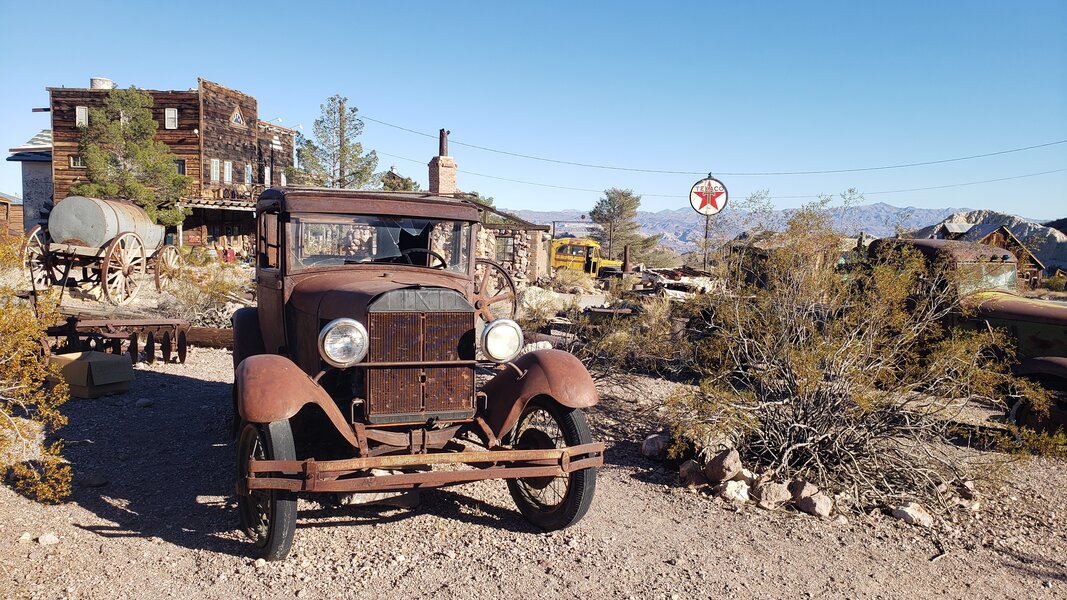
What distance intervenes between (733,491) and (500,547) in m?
1.83

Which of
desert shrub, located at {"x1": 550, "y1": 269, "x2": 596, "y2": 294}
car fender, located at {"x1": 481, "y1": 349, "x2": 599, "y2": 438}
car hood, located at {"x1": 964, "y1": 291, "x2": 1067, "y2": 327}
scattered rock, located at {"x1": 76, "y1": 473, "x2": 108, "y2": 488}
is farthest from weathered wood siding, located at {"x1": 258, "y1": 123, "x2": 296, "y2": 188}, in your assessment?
car fender, located at {"x1": 481, "y1": 349, "x2": 599, "y2": 438}

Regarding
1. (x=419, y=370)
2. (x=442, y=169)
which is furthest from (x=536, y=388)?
(x=442, y=169)

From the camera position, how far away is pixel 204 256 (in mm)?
20125

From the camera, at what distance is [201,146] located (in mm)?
31359

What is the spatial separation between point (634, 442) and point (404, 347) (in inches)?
118

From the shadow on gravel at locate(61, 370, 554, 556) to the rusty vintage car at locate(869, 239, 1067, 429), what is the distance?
4.80m

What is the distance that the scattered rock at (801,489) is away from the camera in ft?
16.1

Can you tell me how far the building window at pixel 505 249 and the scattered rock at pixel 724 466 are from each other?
66.6 ft

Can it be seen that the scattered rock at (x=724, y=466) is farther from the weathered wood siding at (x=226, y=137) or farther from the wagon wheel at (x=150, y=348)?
the weathered wood siding at (x=226, y=137)

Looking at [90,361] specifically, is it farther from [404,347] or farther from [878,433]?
[878,433]

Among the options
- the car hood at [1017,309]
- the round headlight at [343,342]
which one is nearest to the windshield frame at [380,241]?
the round headlight at [343,342]

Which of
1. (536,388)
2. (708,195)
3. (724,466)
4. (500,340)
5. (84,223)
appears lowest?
(724,466)

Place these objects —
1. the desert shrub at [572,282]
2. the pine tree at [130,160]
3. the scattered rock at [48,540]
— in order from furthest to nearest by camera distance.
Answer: the pine tree at [130,160] < the desert shrub at [572,282] < the scattered rock at [48,540]

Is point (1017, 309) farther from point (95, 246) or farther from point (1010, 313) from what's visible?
point (95, 246)
